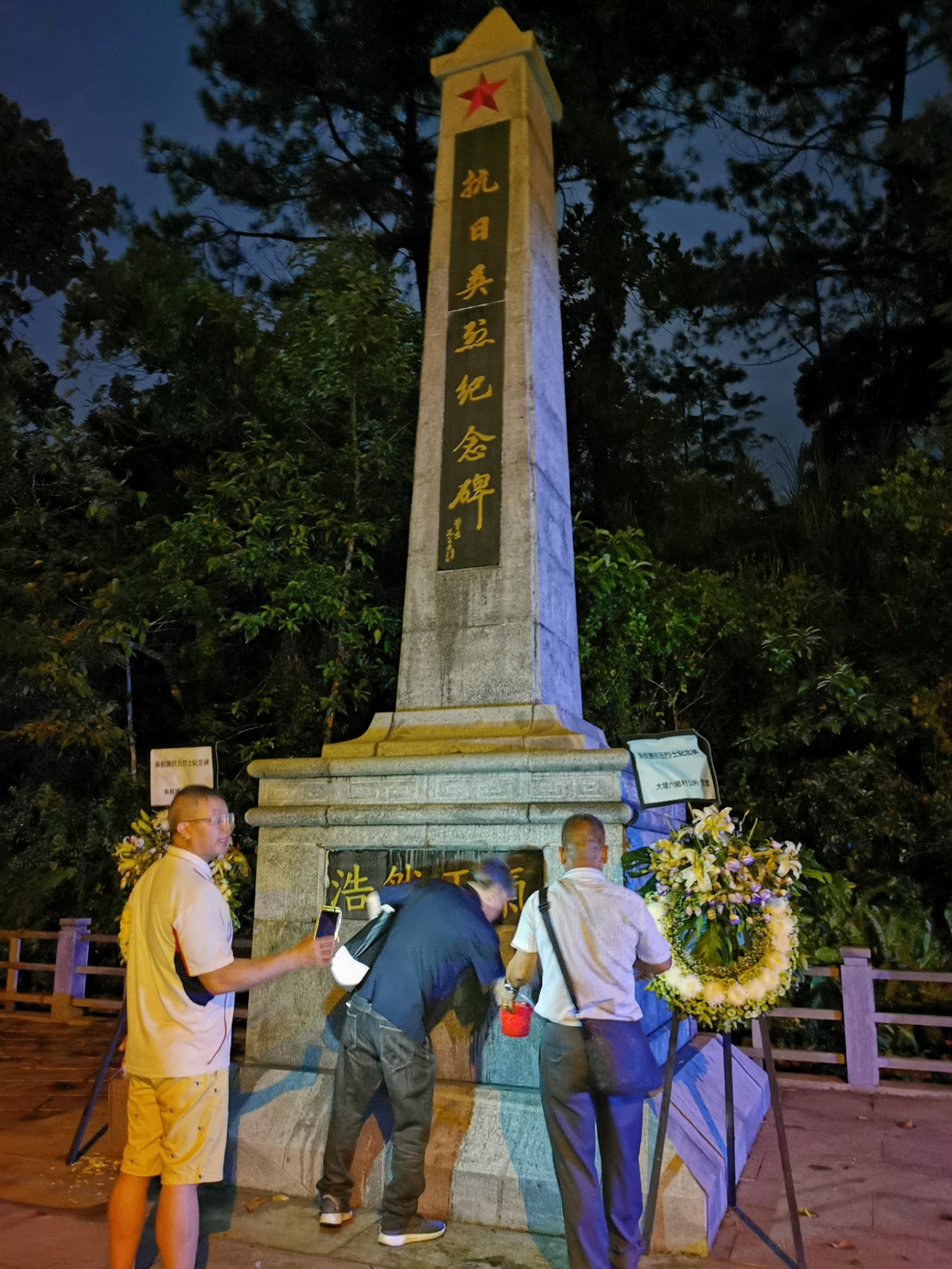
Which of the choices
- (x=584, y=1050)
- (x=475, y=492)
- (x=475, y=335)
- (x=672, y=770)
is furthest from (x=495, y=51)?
(x=584, y=1050)

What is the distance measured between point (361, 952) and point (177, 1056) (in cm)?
109

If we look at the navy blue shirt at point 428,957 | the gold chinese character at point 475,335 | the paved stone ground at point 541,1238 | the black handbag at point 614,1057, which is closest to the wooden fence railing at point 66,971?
the paved stone ground at point 541,1238

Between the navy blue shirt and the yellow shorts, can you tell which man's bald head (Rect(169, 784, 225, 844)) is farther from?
the navy blue shirt

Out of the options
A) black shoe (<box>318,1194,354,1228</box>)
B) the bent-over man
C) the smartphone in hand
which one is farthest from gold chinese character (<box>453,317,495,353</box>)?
black shoe (<box>318,1194,354,1228</box>)

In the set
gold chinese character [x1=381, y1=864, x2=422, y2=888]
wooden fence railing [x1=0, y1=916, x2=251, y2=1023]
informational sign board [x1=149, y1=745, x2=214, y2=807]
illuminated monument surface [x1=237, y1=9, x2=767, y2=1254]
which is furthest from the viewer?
wooden fence railing [x1=0, y1=916, x2=251, y2=1023]

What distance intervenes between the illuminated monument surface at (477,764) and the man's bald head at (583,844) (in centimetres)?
69

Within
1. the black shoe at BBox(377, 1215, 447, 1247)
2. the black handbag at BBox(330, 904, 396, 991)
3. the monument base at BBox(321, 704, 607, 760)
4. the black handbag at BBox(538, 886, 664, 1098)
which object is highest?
the monument base at BBox(321, 704, 607, 760)

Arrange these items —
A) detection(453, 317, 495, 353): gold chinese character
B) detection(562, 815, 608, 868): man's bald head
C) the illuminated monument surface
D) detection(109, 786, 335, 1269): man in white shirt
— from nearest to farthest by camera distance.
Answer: detection(109, 786, 335, 1269): man in white shirt
detection(562, 815, 608, 868): man's bald head
the illuminated monument surface
detection(453, 317, 495, 353): gold chinese character

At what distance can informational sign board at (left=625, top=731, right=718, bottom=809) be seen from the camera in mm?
4434

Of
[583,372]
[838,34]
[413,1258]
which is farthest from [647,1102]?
[838,34]

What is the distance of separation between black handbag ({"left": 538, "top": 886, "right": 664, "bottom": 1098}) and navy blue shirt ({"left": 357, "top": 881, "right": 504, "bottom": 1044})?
0.56 meters

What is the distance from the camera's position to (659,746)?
14.8ft

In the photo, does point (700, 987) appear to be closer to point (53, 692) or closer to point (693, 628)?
point (693, 628)

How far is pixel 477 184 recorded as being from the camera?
267 inches
